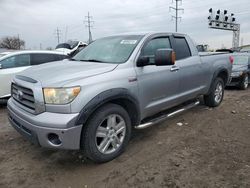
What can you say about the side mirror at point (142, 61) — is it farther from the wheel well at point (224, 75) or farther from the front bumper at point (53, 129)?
the wheel well at point (224, 75)

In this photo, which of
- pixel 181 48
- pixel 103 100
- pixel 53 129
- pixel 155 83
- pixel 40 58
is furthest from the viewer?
pixel 40 58

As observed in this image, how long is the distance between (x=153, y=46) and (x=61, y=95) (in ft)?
6.50

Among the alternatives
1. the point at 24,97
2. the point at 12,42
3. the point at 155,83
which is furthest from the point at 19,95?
the point at 12,42

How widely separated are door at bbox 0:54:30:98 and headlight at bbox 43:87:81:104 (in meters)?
4.34

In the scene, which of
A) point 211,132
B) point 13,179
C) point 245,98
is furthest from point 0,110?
point 245,98

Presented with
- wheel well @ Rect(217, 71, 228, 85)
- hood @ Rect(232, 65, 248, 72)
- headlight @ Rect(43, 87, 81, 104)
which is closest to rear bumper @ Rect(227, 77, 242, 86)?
hood @ Rect(232, 65, 248, 72)

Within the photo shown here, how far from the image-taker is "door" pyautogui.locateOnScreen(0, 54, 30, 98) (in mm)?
A: 6617

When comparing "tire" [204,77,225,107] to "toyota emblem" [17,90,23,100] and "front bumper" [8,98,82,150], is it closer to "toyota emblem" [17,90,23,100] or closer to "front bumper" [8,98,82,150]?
"front bumper" [8,98,82,150]

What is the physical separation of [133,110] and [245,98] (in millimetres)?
5409

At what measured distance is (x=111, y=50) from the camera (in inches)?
161

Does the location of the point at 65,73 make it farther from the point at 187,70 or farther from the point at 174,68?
the point at 187,70

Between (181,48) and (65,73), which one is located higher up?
(181,48)

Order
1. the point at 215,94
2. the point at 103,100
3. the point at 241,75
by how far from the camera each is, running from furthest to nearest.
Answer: the point at 241,75, the point at 215,94, the point at 103,100

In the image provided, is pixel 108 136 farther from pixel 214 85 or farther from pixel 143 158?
pixel 214 85
